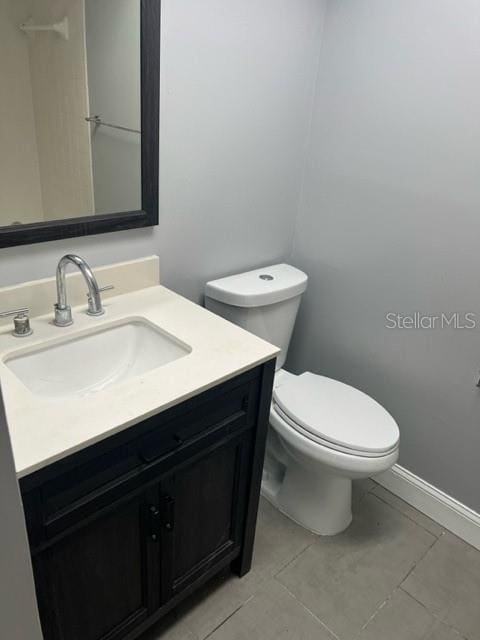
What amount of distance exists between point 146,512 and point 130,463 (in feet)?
0.59

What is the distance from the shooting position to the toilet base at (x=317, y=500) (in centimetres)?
173

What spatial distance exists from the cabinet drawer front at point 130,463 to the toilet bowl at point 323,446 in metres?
0.39

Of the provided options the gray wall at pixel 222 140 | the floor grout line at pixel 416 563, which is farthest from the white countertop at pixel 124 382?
the floor grout line at pixel 416 563

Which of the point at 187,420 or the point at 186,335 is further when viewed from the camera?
the point at 186,335

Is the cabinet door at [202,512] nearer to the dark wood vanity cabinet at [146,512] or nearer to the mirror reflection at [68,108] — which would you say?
the dark wood vanity cabinet at [146,512]

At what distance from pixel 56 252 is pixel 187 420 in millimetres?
582

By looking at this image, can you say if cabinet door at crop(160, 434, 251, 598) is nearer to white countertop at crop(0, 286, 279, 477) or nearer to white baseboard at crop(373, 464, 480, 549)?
white countertop at crop(0, 286, 279, 477)

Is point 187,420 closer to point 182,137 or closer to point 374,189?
point 182,137

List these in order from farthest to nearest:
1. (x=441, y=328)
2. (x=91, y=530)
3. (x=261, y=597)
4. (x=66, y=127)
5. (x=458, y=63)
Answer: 1. (x=441, y=328)
2. (x=261, y=597)
3. (x=458, y=63)
4. (x=66, y=127)
5. (x=91, y=530)

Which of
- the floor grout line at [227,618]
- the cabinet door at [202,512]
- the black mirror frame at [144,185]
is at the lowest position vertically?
the floor grout line at [227,618]

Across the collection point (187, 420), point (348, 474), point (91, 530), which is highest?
point (187, 420)

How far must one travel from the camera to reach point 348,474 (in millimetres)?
1548

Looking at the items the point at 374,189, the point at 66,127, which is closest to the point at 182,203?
the point at 66,127

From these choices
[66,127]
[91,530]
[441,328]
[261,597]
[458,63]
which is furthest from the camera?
[441,328]
